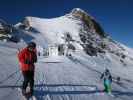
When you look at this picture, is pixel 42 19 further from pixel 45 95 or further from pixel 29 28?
pixel 45 95

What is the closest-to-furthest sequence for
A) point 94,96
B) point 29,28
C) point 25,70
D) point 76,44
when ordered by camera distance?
point 25,70 → point 94,96 → point 76,44 → point 29,28

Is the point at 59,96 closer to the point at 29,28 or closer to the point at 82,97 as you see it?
the point at 82,97

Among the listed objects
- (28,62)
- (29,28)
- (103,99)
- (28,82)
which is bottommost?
(103,99)

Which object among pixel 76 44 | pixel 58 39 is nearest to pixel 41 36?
pixel 58 39

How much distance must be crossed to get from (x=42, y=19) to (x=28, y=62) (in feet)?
427

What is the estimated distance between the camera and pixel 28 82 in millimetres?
9734

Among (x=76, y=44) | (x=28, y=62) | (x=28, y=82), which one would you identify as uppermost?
(x=76, y=44)

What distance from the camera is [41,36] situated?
354 feet

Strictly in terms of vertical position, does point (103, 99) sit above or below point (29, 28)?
below

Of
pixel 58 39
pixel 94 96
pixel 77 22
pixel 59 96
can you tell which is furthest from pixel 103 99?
pixel 77 22

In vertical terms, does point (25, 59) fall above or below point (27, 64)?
above

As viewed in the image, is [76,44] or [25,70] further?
[76,44]

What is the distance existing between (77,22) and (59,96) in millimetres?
125459

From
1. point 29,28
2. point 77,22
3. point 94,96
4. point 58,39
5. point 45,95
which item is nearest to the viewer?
point 45,95
